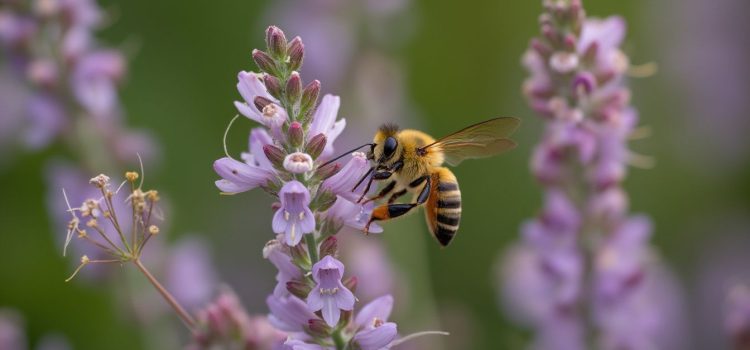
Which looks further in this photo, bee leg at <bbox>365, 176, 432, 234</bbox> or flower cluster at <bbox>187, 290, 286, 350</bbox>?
bee leg at <bbox>365, 176, 432, 234</bbox>

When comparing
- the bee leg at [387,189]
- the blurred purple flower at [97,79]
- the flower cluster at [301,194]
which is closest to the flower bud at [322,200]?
the flower cluster at [301,194]

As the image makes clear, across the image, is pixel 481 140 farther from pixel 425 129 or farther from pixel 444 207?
pixel 425 129

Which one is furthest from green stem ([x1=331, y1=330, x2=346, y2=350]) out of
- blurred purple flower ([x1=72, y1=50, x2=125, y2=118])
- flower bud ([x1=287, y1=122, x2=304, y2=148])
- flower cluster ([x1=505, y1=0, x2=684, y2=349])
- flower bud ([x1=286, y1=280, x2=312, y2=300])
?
blurred purple flower ([x1=72, y1=50, x2=125, y2=118])

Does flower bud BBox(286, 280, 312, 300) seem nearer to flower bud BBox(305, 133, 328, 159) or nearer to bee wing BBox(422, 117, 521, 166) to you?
flower bud BBox(305, 133, 328, 159)

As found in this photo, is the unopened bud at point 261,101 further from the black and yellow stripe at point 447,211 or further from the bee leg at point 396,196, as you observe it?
the black and yellow stripe at point 447,211

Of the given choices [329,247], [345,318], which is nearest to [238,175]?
[329,247]

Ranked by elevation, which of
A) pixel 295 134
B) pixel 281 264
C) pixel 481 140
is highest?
pixel 481 140
